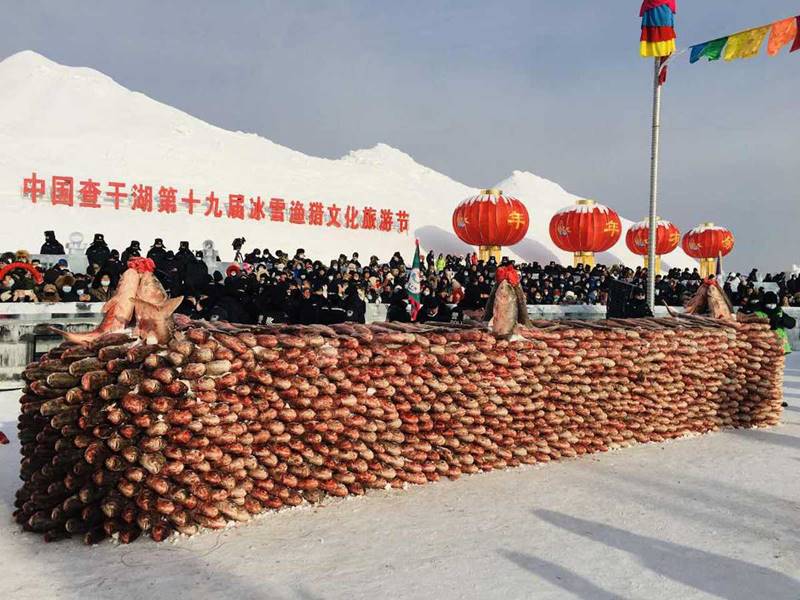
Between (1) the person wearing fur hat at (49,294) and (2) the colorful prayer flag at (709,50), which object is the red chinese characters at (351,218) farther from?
(1) the person wearing fur hat at (49,294)

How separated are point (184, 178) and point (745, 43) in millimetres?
33604

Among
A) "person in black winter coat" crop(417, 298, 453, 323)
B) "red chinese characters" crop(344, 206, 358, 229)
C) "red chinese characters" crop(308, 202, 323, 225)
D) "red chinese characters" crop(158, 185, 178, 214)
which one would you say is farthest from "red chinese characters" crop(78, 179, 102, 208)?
"person in black winter coat" crop(417, 298, 453, 323)

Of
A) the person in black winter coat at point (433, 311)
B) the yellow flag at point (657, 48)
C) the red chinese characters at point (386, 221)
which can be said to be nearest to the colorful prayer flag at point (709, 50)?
the yellow flag at point (657, 48)

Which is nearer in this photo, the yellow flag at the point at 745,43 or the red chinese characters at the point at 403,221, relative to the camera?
the yellow flag at the point at 745,43

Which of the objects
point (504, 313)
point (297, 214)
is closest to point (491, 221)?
point (297, 214)

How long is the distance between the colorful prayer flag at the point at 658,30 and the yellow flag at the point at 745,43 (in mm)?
1092

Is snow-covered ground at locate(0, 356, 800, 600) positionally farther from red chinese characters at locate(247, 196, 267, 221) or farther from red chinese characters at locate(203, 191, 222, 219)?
red chinese characters at locate(247, 196, 267, 221)

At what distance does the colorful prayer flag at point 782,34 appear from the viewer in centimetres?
1072

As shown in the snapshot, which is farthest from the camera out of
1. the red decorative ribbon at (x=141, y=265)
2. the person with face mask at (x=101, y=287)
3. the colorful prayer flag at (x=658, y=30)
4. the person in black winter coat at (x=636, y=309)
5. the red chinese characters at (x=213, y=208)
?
the red chinese characters at (x=213, y=208)

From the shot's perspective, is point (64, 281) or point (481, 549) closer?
point (481, 549)

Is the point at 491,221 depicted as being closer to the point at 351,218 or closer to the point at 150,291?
the point at 351,218

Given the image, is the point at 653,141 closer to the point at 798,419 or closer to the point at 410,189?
the point at 798,419

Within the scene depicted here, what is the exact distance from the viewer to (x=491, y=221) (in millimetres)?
32906

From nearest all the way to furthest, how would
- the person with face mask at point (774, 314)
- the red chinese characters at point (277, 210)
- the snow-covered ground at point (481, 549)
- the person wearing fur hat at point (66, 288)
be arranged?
1. the snow-covered ground at point (481, 549)
2. the person with face mask at point (774, 314)
3. the person wearing fur hat at point (66, 288)
4. the red chinese characters at point (277, 210)
